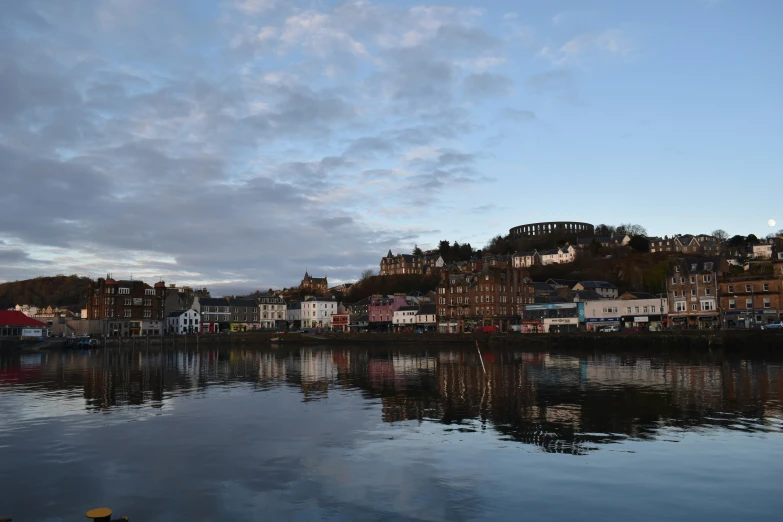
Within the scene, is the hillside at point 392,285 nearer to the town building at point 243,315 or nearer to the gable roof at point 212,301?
the town building at point 243,315

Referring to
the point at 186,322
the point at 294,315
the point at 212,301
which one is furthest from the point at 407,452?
the point at 294,315

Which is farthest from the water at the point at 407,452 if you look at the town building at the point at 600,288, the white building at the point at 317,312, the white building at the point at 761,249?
the white building at the point at 761,249

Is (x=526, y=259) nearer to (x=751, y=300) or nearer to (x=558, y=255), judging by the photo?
(x=558, y=255)

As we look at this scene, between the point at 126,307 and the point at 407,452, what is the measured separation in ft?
414

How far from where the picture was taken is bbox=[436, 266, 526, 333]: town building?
103312mm

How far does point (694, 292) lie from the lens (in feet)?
260

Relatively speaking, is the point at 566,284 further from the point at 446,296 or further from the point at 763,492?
the point at 763,492

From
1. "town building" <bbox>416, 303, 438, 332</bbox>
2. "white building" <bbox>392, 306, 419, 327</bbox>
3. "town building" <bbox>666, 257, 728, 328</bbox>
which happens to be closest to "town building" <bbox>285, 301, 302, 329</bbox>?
"white building" <bbox>392, 306, 419, 327</bbox>

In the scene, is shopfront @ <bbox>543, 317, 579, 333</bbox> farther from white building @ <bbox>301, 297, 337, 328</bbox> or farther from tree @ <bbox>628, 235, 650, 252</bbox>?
tree @ <bbox>628, 235, 650, 252</bbox>

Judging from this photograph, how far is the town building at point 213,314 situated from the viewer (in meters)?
133

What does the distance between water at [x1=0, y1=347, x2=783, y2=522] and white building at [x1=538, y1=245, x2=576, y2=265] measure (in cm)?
12628

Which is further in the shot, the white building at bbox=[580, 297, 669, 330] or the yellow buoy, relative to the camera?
the white building at bbox=[580, 297, 669, 330]

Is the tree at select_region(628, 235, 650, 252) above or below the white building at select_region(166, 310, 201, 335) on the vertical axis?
above

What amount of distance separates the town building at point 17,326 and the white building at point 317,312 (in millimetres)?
57506
